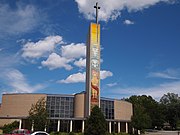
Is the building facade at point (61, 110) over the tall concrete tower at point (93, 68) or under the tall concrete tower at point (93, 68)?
under

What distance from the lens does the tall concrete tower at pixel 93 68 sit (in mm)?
59250

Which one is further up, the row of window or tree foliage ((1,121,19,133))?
the row of window

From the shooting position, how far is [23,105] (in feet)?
199

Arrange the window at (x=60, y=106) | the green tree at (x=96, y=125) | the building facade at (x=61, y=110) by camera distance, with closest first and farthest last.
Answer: the green tree at (x=96, y=125) < the building facade at (x=61, y=110) < the window at (x=60, y=106)

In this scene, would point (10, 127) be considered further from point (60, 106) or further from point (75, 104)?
point (75, 104)

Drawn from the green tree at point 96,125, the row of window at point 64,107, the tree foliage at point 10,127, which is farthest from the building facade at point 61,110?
the green tree at point 96,125

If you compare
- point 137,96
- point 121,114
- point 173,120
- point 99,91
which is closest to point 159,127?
point 173,120

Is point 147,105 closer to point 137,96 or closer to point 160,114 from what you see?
point 160,114

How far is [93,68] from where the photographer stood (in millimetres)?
61312

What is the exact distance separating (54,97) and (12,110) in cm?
1025

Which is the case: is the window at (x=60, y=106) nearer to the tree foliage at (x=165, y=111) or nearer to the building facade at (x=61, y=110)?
the building facade at (x=61, y=110)

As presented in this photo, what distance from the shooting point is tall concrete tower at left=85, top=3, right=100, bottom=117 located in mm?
59250

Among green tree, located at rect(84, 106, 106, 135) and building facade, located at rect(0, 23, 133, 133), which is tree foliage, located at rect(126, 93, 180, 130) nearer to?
building facade, located at rect(0, 23, 133, 133)

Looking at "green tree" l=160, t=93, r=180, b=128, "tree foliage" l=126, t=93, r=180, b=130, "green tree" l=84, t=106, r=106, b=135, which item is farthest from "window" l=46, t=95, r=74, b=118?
"green tree" l=160, t=93, r=180, b=128
